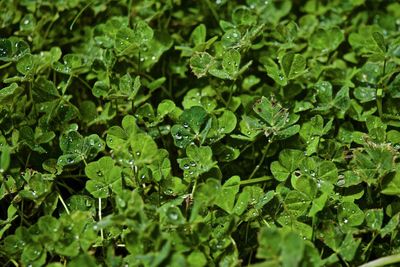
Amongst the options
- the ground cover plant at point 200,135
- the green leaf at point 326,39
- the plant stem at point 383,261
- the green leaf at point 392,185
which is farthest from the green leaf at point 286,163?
the green leaf at point 326,39

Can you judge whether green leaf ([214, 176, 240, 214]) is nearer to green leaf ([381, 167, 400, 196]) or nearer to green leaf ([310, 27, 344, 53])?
green leaf ([381, 167, 400, 196])

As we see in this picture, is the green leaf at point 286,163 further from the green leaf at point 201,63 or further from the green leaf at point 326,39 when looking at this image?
the green leaf at point 326,39

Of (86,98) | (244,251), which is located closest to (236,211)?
(244,251)

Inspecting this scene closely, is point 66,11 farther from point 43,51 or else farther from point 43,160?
point 43,160

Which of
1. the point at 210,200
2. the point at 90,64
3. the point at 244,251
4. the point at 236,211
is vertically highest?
the point at 90,64

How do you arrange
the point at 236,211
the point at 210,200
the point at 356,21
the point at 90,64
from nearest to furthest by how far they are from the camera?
1. the point at 210,200
2. the point at 236,211
3. the point at 90,64
4. the point at 356,21

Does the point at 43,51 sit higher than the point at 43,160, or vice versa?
the point at 43,51

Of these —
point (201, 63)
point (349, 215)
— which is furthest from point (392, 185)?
point (201, 63)

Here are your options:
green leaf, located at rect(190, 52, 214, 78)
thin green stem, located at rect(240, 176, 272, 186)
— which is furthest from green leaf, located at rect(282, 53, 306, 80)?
thin green stem, located at rect(240, 176, 272, 186)
